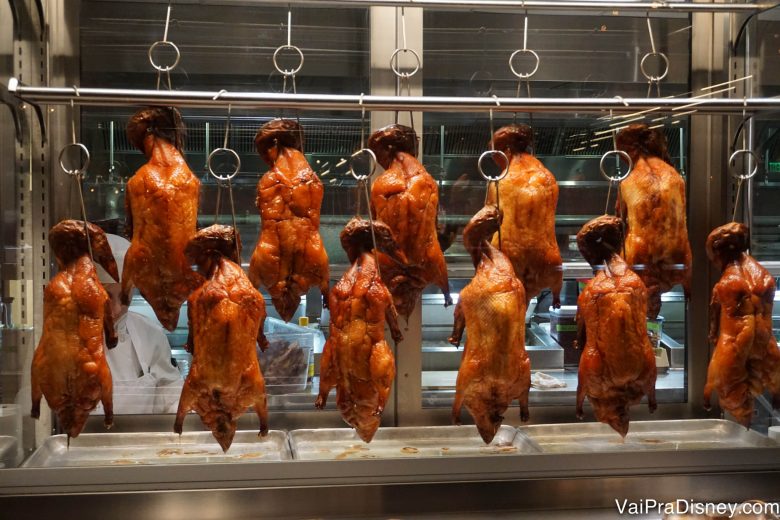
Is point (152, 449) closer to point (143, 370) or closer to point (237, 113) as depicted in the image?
point (143, 370)

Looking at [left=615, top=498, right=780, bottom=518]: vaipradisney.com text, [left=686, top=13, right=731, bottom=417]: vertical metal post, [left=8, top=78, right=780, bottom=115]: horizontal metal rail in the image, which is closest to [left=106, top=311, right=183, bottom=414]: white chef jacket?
[left=8, top=78, right=780, bottom=115]: horizontal metal rail

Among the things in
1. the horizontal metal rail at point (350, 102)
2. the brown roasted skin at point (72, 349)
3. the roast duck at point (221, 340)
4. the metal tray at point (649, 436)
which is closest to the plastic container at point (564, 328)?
the metal tray at point (649, 436)

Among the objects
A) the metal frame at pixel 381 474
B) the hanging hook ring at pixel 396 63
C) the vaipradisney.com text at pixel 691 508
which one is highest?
the hanging hook ring at pixel 396 63

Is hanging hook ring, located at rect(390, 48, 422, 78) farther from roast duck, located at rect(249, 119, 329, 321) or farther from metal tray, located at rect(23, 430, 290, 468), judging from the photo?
metal tray, located at rect(23, 430, 290, 468)

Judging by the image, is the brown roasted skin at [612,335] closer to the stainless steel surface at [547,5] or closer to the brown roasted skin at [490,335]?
the brown roasted skin at [490,335]

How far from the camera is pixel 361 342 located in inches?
122

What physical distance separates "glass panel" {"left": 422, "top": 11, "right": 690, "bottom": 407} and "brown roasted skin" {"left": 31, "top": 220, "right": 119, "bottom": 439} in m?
1.54

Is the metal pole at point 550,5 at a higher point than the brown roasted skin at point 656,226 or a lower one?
higher

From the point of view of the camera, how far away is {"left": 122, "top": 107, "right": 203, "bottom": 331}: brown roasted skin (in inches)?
125

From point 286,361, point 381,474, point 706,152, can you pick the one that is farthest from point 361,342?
point 706,152

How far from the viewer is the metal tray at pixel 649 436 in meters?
3.85

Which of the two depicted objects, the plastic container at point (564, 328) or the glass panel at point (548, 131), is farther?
the plastic container at point (564, 328)

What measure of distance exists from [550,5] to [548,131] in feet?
1.91

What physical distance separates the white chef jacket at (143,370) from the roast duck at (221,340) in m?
0.77
